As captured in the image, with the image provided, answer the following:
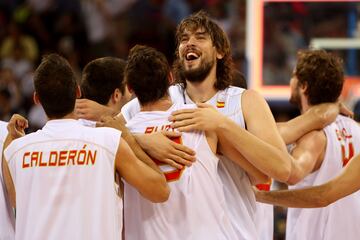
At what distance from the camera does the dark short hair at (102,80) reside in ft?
19.0

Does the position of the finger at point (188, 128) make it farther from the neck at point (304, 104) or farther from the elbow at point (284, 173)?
the neck at point (304, 104)

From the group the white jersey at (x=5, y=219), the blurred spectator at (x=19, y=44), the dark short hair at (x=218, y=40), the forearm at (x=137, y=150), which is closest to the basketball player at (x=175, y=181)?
the forearm at (x=137, y=150)

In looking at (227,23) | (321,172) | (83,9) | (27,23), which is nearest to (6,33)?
(27,23)

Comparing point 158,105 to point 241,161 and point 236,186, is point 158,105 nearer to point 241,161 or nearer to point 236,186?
point 241,161

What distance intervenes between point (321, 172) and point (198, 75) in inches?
60.5

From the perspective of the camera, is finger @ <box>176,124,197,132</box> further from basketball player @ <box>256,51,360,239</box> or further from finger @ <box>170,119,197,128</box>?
basketball player @ <box>256,51,360,239</box>

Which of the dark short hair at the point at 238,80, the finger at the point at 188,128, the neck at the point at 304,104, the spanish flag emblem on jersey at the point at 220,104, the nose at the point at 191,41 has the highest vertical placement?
the nose at the point at 191,41

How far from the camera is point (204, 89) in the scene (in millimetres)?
5328

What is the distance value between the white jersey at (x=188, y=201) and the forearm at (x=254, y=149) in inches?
6.4

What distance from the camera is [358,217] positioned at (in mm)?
6180

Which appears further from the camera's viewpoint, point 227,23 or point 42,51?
point 42,51

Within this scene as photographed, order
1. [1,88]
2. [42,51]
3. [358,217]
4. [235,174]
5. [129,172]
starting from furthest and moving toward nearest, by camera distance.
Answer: [42,51]
[1,88]
[358,217]
[235,174]
[129,172]

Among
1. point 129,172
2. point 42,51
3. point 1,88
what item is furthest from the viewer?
point 42,51

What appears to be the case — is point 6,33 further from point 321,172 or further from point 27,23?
point 321,172
